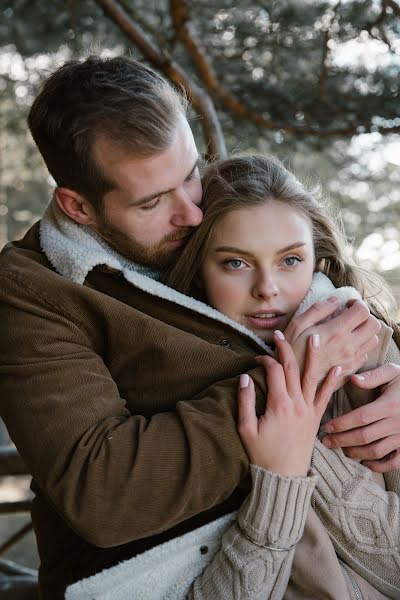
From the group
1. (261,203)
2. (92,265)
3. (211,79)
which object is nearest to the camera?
(92,265)

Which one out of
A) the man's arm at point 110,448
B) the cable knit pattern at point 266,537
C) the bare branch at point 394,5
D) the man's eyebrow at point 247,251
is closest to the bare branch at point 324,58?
the bare branch at point 394,5

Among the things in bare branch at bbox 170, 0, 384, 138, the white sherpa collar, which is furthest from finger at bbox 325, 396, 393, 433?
bare branch at bbox 170, 0, 384, 138

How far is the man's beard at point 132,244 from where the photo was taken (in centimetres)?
240

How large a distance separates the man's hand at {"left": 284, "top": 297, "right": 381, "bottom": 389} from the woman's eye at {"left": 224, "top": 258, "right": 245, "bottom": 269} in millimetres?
309

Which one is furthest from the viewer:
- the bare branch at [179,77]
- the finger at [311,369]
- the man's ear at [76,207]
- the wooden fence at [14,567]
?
the bare branch at [179,77]

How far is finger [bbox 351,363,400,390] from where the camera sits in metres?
2.01

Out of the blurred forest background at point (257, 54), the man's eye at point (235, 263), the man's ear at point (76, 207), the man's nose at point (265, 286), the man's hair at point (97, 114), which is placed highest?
the man's hair at point (97, 114)

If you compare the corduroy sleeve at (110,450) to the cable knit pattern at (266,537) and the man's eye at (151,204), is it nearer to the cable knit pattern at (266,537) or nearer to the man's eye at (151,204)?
the cable knit pattern at (266,537)

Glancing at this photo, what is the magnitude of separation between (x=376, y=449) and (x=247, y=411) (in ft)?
1.42

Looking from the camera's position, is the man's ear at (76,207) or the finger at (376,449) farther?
the man's ear at (76,207)

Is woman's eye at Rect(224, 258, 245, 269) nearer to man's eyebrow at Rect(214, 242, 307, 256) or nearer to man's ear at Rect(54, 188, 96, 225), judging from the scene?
man's eyebrow at Rect(214, 242, 307, 256)

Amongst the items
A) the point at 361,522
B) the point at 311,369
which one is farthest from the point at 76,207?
the point at 361,522

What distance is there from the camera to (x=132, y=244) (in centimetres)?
239

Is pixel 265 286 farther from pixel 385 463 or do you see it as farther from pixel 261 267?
pixel 385 463
